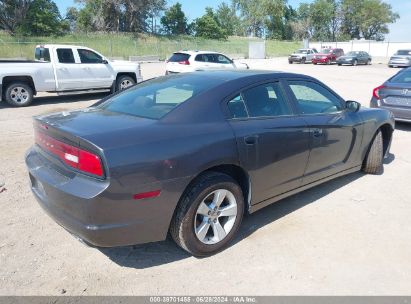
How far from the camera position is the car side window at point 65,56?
11.8 metres

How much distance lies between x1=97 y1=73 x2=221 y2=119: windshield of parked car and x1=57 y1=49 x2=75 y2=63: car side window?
859 centimetres

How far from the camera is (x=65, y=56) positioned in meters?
11.9

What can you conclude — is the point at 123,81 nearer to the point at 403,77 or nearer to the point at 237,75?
the point at 403,77

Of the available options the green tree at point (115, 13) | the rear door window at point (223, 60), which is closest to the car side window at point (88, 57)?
the rear door window at point (223, 60)

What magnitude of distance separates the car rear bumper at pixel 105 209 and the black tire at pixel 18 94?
9.07 meters

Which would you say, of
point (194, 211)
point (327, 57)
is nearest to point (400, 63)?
point (327, 57)

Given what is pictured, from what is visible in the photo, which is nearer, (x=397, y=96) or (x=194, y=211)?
(x=194, y=211)

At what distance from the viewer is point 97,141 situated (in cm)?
279

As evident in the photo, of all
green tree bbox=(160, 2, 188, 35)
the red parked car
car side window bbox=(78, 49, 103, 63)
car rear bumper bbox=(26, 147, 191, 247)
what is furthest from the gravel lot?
green tree bbox=(160, 2, 188, 35)

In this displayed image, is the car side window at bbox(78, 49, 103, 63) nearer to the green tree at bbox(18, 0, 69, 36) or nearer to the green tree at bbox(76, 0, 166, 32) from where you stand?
the green tree at bbox(18, 0, 69, 36)

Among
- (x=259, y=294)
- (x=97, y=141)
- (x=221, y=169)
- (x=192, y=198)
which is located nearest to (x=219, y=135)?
(x=221, y=169)

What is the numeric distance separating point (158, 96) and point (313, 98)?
1.92m

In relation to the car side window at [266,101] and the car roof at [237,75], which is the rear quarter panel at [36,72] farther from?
the car side window at [266,101]

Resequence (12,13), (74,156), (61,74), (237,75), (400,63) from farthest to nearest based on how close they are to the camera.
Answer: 1. (12,13)
2. (400,63)
3. (61,74)
4. (237,75)
5. (74,156)
